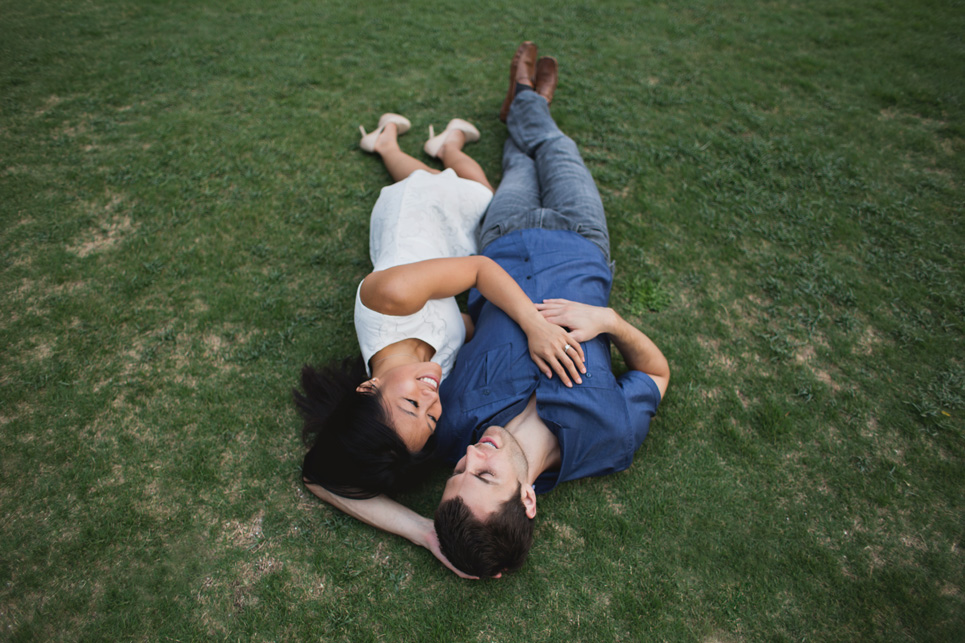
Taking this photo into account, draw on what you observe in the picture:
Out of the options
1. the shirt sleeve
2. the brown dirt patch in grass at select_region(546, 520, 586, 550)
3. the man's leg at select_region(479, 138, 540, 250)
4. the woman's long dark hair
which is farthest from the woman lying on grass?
the brown dirt patch in grass at select_region(546, 520, 586, 550)

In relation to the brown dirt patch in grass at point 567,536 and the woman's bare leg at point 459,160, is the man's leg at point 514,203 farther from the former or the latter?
the brown dirt patch in grass at point 567,536

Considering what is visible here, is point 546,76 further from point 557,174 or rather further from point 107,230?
point 107,230

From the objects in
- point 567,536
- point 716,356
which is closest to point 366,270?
point 567,536

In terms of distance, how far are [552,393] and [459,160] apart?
2465mm

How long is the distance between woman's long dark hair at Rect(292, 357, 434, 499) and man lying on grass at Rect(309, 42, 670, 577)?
0.15 metres

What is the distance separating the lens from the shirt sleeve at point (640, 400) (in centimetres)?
279

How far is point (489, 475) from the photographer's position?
8.04 feet

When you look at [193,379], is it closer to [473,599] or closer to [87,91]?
[473,599]

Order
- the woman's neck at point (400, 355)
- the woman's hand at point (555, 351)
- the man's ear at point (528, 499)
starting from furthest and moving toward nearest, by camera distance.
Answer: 1. the woman's neck at point (400, 355)
2. the woman's hand at point (555, 351)
3. the man's ear at point (528, 499)

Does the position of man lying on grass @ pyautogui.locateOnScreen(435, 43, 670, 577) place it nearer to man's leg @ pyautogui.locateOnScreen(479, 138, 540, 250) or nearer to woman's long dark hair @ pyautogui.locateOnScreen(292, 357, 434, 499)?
man's leg @ pyautogui.locateOnScreen(479, 138, 540, 250)

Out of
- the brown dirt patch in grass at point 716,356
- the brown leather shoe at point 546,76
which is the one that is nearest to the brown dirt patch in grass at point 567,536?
the brown dirt patch in grass at point 716,356

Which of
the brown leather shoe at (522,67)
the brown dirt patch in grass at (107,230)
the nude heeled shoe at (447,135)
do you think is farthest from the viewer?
the brown leather shoe at (522,67)

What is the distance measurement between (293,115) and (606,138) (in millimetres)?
3070

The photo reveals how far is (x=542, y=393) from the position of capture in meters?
2.70
